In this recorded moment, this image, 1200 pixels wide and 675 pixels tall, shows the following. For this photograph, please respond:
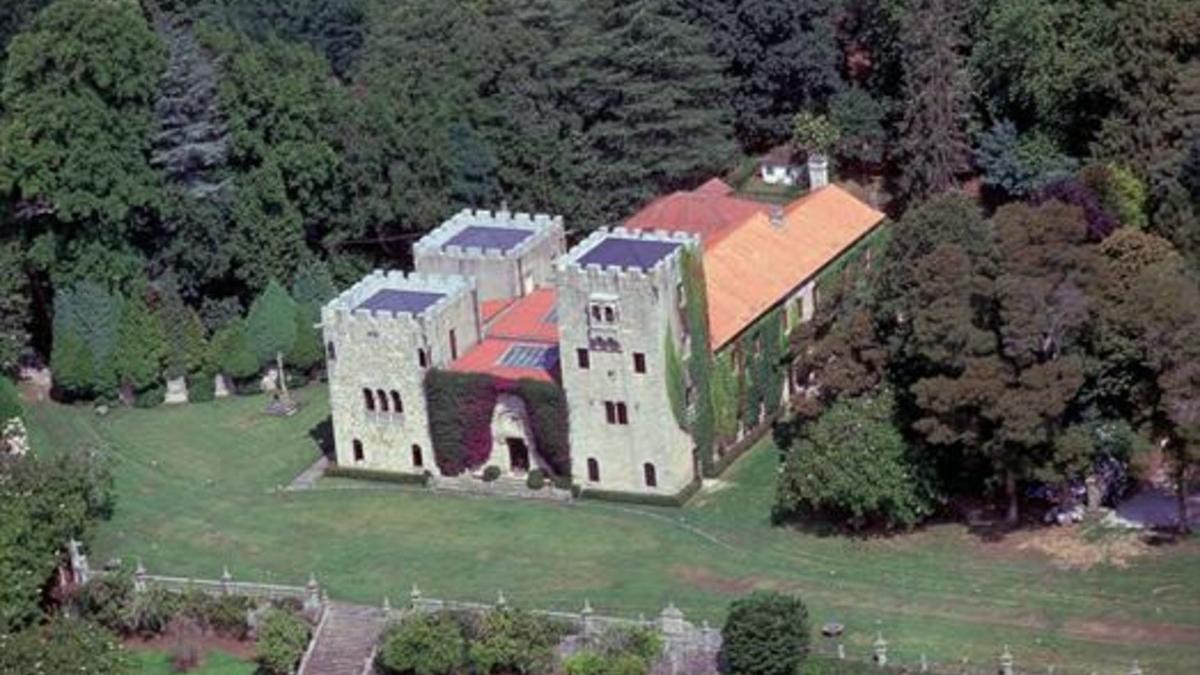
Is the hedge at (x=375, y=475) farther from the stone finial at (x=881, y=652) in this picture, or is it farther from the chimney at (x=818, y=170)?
the chimney at (x=818, y=170)

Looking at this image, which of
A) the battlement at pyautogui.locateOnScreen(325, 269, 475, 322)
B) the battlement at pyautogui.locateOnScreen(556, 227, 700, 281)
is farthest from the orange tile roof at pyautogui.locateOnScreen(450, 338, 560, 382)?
the battlement at pyautogui.locateOnScreen(556, 227, 700, 281)

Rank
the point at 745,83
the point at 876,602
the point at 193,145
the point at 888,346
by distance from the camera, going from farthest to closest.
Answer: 1. the point at 745,83
2. the point at 193,145
3. the point at 888,346
4. the point at 876,602

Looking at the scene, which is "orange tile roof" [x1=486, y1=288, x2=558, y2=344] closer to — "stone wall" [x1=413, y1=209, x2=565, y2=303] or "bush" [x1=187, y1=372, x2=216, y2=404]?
"stone wall" [x1=413, y1=209, x2=565, y2=303]

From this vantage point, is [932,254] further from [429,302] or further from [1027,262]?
[429,302]

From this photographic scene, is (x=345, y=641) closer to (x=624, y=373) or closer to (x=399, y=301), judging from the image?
(x=624, y=373)

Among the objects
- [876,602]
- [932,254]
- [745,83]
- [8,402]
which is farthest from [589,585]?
[745,83]

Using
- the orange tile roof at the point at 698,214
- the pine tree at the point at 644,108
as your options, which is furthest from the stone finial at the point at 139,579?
the pine tree at the point at 644,108
